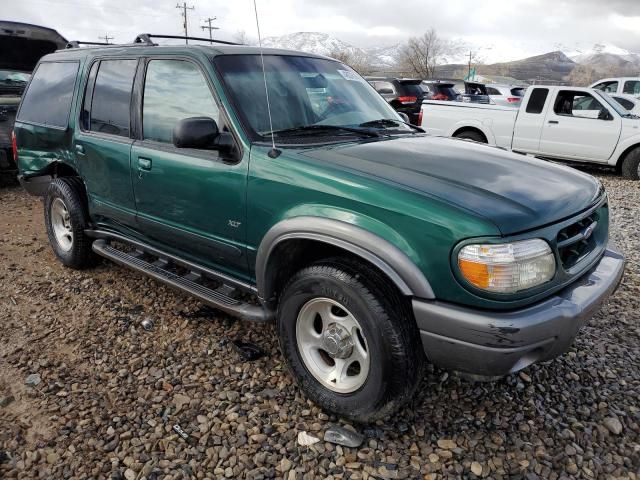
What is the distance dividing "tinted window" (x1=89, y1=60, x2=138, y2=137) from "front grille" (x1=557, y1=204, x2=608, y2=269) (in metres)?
2.87

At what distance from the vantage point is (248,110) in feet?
9.41

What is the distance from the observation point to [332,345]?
2.53 m

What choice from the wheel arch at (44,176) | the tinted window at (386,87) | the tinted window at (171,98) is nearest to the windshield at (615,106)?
the tinted window at (386,87)

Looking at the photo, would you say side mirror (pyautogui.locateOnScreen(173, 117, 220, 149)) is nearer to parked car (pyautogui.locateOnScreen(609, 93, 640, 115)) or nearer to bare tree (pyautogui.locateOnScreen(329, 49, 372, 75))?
parked car (pyautogui.locateOnScreen(609, 93, 640, 115))

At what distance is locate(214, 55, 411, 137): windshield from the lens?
2.91 m

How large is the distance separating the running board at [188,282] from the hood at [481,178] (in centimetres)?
98

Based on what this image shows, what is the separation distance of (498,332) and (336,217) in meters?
0.87

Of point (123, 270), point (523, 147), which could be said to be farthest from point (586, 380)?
point (523, 147)

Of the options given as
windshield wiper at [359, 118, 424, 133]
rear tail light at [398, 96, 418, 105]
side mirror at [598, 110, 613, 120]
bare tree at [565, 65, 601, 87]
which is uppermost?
bare tree at [565, 65, 601, 87]

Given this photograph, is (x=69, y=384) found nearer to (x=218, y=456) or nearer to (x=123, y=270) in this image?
(x=218, y=456)

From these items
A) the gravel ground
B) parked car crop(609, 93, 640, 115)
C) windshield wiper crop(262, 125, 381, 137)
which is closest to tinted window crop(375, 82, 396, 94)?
parked car crop(609, 93, 640, 115)

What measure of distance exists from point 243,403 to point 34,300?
2.26 meters

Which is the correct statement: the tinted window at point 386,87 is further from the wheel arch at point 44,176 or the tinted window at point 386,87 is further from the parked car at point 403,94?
the wheel arch at point 44,176

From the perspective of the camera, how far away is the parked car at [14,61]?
7.05m
